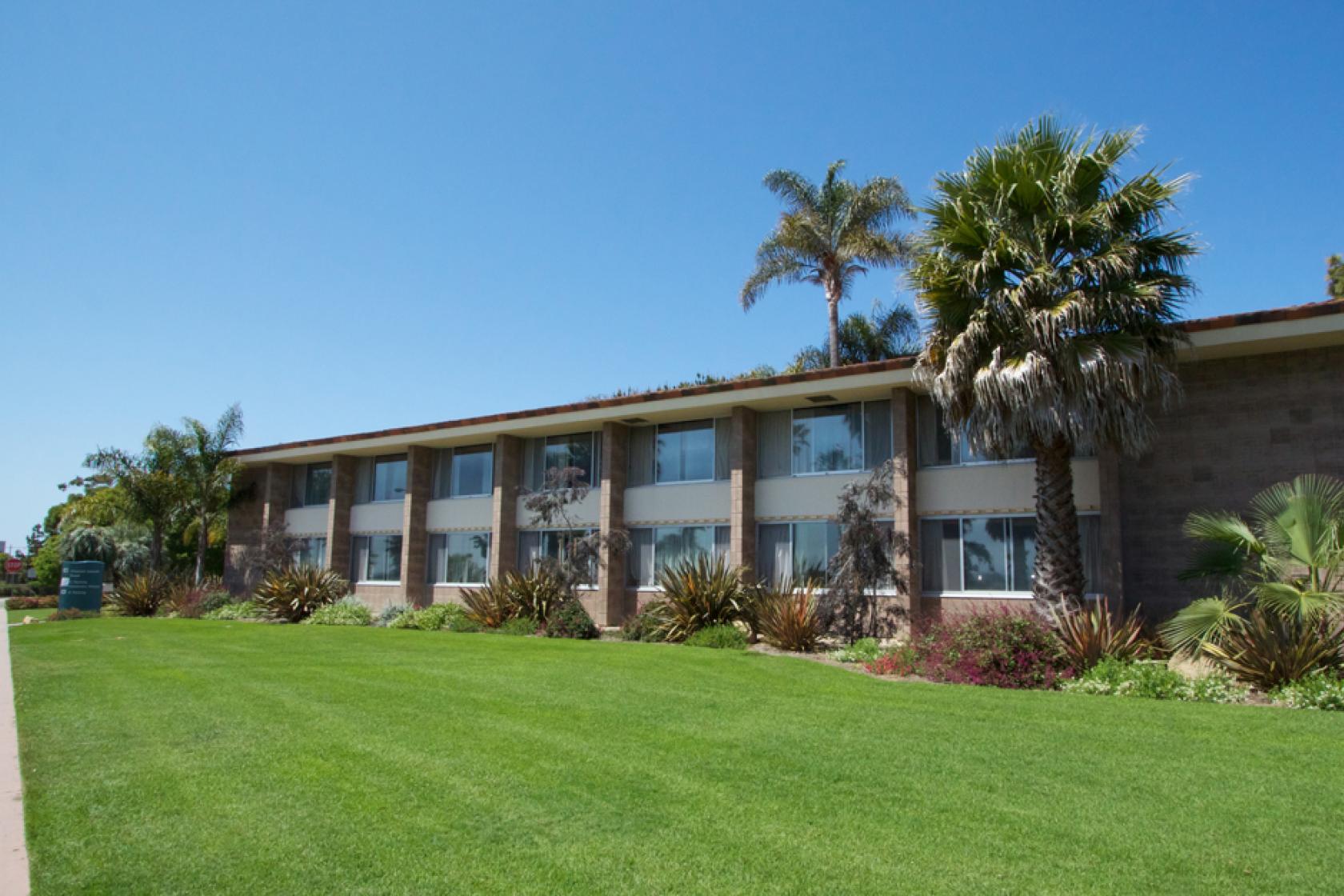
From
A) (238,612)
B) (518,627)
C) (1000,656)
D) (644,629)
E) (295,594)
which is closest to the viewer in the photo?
(1000,656)

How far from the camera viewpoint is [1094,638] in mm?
12789

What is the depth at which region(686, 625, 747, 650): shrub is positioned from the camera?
56.9ft

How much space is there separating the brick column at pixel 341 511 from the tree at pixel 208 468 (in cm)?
489

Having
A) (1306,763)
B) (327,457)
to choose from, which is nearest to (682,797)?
(1306,763)

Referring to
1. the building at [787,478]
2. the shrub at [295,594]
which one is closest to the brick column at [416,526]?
the building at [787,478]

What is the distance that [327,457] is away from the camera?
30281 mm

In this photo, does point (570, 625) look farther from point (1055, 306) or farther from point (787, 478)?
point (1055, 306)

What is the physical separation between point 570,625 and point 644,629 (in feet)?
5.90

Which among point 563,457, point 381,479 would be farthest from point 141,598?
point 563,457

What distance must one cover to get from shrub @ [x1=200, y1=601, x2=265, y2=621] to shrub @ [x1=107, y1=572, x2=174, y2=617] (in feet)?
8.15

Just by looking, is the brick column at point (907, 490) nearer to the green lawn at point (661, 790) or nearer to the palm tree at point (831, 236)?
the green lawn at point (661, 790)

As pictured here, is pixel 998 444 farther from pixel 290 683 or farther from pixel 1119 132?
pixel 290 683

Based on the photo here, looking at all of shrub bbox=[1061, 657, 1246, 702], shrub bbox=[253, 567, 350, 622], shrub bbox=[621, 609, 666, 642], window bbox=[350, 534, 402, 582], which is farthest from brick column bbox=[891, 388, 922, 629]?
shrub bbox=[253, 567, 350, 622]

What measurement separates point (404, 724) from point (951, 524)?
12415 mm
